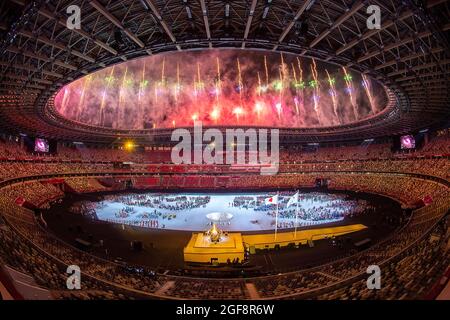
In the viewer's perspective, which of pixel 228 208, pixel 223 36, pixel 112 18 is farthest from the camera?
pixel 228 208

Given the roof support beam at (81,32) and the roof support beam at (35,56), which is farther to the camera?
the roof support beam at (35,56)

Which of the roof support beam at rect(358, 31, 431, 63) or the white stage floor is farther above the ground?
the roof support beam at rect(358, 31, 431, 63)

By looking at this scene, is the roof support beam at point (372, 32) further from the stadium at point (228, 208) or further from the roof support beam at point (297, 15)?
the roof support beam at point (297, 15)

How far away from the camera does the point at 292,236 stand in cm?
2561

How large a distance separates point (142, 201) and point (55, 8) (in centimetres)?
3453

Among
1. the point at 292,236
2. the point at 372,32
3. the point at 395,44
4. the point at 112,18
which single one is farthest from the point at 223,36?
the point at 292,236

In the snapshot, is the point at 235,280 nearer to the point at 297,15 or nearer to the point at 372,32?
the point at 297,15

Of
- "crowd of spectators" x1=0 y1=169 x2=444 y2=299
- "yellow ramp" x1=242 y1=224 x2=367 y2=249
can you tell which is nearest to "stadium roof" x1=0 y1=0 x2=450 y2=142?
"crowd of spectators" x1=0 y1=169 x2=444 y2=299

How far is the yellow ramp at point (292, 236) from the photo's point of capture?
933 inches

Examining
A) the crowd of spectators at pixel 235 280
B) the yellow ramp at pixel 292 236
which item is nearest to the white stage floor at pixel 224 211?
the yellow ramp at pixel 292 236

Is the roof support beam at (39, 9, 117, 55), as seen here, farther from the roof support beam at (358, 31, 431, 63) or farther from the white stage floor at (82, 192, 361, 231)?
the roof support beam at (358, 31, 431, 63)

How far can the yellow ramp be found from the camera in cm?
2371

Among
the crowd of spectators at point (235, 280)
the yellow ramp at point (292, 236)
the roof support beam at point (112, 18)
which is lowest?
the yellow ramp at point (292, 236)
